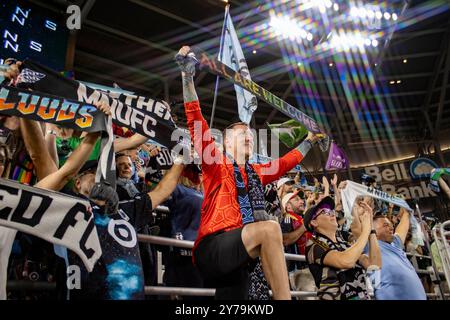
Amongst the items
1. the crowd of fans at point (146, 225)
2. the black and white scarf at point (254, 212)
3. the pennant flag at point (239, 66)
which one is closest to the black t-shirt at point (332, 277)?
the crowd of fans at point (146, 225)

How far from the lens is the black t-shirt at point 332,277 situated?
3.01 m

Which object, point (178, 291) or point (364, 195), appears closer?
point (178, 291)

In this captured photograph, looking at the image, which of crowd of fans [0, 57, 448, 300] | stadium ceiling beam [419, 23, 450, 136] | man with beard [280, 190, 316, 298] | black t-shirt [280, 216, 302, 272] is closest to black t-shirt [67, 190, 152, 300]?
crowd of fans [0, 57, 448, 300]

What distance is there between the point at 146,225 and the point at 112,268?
632mm

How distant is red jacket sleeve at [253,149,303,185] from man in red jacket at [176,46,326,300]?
35 cm

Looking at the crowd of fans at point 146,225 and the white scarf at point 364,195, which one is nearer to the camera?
the crowd of fans at point 146,225

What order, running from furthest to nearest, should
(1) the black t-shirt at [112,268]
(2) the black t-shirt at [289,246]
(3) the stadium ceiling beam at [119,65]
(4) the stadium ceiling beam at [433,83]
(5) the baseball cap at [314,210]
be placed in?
(4) the stadium ceiling beam at [433,83]
(3) the stadium ceiling beam at [119,65]
(2) the black t-shirt at [289,246]
(5) the baseball cap at [314,210]
(1) the black t-shirt at [112,268]

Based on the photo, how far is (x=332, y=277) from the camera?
306 centimetres

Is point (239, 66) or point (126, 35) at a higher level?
point (126, 35)

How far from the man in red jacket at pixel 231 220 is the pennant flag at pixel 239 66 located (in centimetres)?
231

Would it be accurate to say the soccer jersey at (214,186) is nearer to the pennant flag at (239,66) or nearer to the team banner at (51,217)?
the team banner at (51,217)

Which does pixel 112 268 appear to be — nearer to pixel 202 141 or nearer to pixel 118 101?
pixel 202 141

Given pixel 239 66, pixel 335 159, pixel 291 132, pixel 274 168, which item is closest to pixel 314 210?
pixel 274 168
